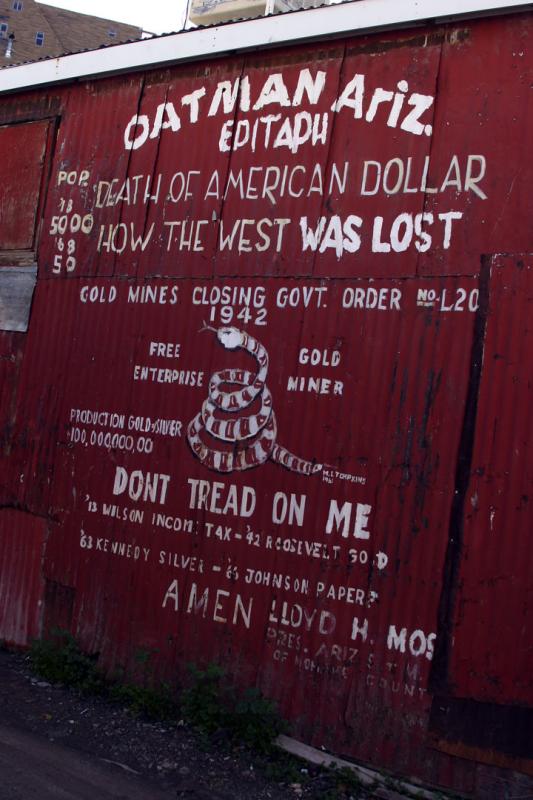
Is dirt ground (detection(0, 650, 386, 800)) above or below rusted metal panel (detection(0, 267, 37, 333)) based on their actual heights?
below

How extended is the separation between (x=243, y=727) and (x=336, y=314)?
11.1 feet

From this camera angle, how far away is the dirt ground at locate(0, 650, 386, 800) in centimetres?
577

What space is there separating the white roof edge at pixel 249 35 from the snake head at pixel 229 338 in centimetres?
258

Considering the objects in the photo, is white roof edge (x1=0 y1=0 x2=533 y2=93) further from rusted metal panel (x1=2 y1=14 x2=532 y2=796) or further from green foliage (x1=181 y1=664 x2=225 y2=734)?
green foliage (x1=181 y1=664 x2=225 y2=734)

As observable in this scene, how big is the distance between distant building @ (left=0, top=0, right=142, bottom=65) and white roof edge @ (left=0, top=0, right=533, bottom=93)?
30.4 meters

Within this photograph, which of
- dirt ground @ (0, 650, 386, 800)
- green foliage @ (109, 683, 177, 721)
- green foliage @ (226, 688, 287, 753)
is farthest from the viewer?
green foliage @ (109, 683, 177, 721)

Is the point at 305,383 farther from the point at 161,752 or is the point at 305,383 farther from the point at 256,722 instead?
the point at 161,752

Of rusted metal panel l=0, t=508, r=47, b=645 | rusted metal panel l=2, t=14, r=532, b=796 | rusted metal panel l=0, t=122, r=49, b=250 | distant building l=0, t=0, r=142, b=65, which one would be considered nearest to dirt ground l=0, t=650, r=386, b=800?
rusted metal panel l=2, t=14, r=532, b=796

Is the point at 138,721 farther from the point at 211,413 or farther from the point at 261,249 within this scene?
the point at 261,249

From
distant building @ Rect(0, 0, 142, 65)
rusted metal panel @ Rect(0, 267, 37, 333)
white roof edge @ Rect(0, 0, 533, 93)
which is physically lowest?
rusted metal panel @ Rect(0, 267, 37, 333)

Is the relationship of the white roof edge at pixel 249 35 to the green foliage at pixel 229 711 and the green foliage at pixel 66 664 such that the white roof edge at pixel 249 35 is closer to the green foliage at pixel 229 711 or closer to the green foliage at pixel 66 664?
the green foliage at pixel 229 711

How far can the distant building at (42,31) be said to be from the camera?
37.2 metres

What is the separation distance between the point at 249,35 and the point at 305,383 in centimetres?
324

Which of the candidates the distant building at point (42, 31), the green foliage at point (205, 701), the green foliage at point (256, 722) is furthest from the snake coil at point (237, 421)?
the distant building at point (42, 31)
